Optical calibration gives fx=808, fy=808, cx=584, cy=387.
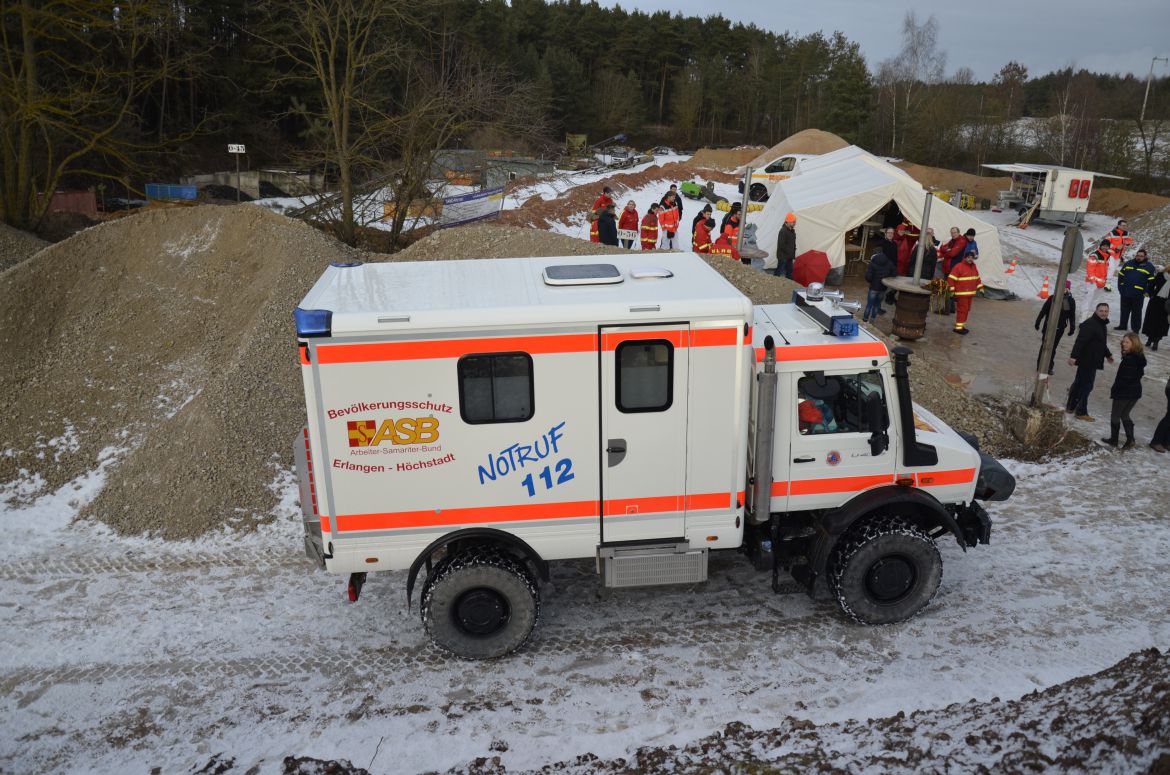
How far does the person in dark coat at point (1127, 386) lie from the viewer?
10344 millimetres

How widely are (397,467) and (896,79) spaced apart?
75.8 m

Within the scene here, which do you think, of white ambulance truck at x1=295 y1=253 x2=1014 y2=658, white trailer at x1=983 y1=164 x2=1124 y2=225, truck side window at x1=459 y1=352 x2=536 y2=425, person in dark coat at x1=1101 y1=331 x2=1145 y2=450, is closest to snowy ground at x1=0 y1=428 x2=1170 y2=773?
white ambulance truck at x1=295 y1=253 x2=1014 y2=658

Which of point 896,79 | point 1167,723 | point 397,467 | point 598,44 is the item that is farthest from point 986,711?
point 598,44

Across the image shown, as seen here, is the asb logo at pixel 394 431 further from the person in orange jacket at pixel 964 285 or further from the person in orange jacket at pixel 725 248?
the person in orange jacket at pixel 964 285

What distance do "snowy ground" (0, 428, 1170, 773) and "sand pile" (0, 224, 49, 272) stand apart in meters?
11.2

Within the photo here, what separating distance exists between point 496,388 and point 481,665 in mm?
2378

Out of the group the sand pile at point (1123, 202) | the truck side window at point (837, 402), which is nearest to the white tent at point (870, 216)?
the truck side window at point (837, 402)

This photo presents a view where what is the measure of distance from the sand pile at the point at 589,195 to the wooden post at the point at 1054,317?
16.3 meters

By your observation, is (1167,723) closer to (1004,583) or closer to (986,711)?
(986,711)

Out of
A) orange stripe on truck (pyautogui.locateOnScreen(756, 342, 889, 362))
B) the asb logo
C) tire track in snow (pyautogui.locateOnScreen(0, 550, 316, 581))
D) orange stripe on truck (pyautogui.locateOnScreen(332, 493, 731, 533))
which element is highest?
orange stripe on truck (pyautogui.locateOnScreen(756, 342, 889, 362))

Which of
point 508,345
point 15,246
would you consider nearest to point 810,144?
point 15,246

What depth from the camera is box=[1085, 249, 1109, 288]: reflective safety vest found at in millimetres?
17391

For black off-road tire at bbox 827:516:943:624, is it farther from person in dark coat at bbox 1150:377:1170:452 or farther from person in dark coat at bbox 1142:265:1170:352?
person in dark coat at bbox 1142:265:1170:352

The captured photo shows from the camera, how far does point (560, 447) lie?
20.8 feet
